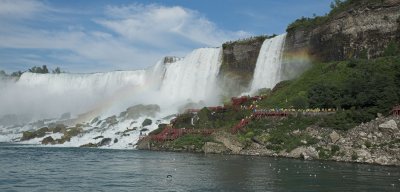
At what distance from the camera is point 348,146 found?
3753 cm

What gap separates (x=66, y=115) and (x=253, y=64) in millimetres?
43161

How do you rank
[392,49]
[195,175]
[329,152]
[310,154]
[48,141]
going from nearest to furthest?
[195,175] < [329,152] < [310,154] < [392,49] < [48,141]

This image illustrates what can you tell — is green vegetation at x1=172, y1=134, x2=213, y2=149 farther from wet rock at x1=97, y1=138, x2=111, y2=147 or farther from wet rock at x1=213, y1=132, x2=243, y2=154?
wet rock at x1=97, y1=138, x2=111, y2=147

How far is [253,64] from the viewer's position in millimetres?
74625

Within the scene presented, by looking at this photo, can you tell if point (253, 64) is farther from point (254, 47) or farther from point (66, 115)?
point (66, 115)

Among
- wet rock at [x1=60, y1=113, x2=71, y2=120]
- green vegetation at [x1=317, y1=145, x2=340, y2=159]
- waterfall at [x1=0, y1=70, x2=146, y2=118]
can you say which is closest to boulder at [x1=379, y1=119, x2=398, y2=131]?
green vegetation at [x1=317, y1=145, x2=340, y2=159]

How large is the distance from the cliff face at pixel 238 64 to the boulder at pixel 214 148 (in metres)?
29.4

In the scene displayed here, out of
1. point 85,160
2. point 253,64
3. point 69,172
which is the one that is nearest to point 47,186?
point 69,172

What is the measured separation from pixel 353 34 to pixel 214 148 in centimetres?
2473

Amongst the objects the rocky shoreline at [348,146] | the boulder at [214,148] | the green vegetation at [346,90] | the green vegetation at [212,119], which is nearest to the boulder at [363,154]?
the rocky shoreline at [348,146]

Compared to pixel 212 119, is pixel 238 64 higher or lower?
higher

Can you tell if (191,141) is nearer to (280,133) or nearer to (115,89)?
(280,133)

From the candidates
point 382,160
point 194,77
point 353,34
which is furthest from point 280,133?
point 194,77

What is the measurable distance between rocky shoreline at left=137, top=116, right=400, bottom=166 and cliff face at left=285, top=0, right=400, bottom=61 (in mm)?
19846
